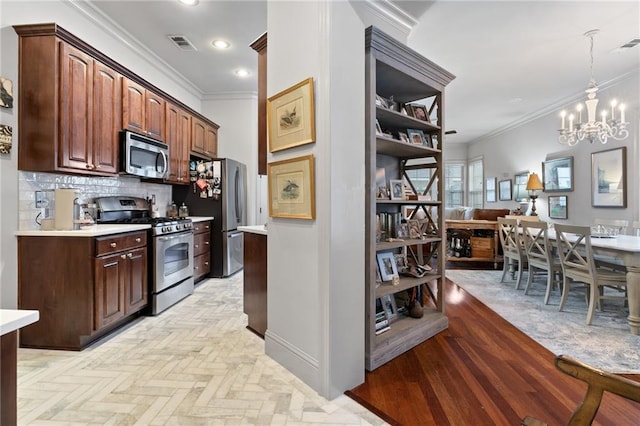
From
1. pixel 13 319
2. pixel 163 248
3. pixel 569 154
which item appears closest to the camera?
pixel 13 319

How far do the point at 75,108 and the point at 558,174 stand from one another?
23.0ft

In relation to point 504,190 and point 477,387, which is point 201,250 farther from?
point 504,190

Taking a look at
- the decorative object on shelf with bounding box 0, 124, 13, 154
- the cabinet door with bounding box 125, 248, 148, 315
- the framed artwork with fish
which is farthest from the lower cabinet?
the framed artwork with fish

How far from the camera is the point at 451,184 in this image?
9453 millimetres

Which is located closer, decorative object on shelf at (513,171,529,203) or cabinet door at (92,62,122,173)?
cabinet door at (92,62,122,173)

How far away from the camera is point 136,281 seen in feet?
9.68

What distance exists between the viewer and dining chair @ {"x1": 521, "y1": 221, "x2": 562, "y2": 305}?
353cm

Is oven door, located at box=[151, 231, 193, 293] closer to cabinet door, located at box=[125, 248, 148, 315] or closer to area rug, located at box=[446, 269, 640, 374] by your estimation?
cabinet door, located at box=[125, 248, 148, 315]

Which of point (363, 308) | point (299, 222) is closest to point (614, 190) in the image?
point (363, 308)

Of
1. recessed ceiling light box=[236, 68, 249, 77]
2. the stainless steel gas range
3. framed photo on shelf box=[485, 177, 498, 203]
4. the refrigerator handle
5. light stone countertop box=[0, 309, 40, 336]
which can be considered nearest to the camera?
light stone countertop box=[0, 309, 40, 336]

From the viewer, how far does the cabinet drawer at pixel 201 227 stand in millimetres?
4219

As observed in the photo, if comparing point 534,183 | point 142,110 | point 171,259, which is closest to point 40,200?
point 171,259

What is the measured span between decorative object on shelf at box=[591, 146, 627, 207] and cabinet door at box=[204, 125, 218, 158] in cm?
608

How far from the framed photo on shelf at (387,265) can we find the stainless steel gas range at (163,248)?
2228 millimetres
